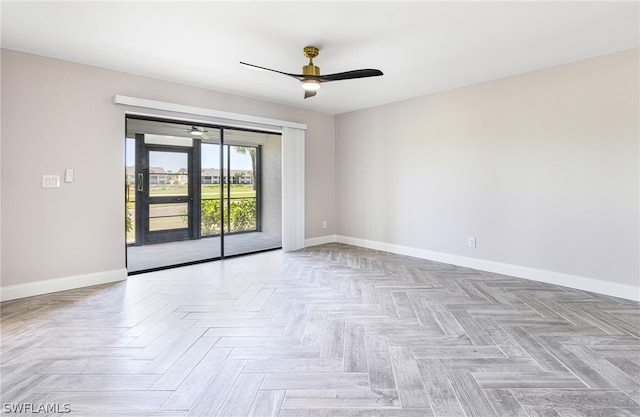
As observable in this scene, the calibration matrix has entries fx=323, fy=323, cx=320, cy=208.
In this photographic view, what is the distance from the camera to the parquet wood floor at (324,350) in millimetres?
1771

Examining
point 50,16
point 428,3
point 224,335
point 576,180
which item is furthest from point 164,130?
point 576,180

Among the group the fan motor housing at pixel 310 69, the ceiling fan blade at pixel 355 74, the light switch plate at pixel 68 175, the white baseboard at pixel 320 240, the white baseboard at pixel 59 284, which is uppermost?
the fan motor housing at pixel 310 69

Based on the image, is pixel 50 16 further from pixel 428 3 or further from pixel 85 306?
pixel 428 3

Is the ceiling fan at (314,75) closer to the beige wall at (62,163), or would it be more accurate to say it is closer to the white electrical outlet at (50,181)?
the beige wall at (62,163)

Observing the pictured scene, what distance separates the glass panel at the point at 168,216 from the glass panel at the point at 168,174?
7.1 inches

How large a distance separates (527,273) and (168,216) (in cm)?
493

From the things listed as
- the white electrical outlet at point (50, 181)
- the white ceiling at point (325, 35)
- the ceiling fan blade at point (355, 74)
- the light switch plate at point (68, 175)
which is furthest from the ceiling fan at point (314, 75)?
the white electrical outlet at point (50, 181)

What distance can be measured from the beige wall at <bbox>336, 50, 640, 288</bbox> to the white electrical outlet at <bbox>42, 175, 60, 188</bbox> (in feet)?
14.6

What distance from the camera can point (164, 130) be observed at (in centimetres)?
454

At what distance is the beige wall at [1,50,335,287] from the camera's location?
331cm

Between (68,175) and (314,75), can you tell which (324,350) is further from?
(68,175)

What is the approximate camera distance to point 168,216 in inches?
189

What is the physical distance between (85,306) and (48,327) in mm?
455

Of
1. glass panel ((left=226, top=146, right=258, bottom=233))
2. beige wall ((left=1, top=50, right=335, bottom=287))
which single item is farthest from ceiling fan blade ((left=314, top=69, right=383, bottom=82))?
glass panel ((left=226, top=146, right=258, bottom=233))
